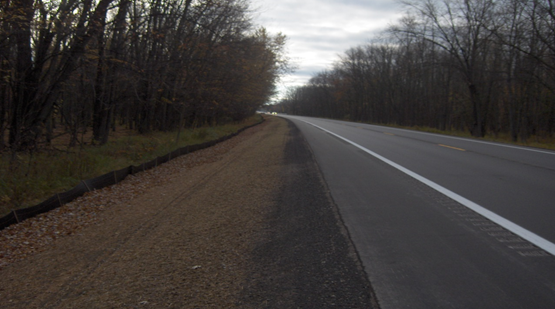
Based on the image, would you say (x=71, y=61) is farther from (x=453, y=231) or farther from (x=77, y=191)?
(x=453, y=231)

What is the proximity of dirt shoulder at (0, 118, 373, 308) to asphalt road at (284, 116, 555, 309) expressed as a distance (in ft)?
1.12

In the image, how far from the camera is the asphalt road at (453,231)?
3.26 metres

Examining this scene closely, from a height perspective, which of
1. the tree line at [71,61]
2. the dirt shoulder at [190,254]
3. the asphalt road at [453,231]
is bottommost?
the dirt shoulder at [190,254]

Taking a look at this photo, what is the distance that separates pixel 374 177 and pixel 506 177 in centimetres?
281

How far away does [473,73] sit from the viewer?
1155 inches

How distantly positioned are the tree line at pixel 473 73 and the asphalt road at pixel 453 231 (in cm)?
1858

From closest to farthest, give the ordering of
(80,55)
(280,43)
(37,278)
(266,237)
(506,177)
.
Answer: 1. (37,278)
2. (266,237)
3. (506,177)
4. (80,55)
5. (280,43)

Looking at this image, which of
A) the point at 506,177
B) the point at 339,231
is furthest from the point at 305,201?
the point at 506,177

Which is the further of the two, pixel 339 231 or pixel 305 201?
pixel 305 201

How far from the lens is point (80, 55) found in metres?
10.6

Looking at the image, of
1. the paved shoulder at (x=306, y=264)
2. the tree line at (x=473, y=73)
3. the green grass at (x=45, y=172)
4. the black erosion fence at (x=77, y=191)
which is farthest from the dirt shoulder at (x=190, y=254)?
the tree line at (x=473, y=73)

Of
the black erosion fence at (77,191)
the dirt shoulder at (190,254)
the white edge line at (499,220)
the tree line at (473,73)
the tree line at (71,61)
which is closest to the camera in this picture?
the dirt shoulder at (190,254)

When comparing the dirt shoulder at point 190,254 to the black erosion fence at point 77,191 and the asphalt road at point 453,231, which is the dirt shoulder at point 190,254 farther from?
the asphalt road at point 453,231

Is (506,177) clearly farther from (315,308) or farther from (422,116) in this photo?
(422,116)
